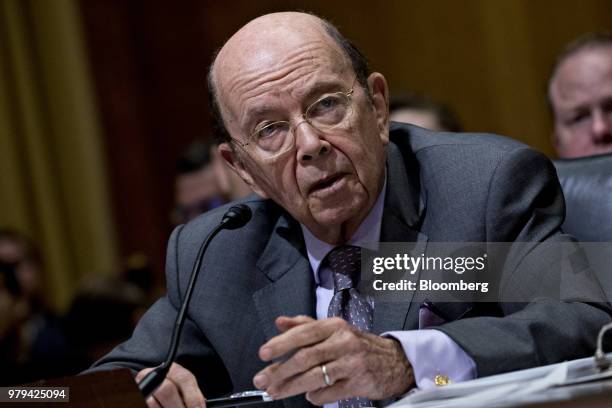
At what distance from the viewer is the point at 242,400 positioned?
163 cm

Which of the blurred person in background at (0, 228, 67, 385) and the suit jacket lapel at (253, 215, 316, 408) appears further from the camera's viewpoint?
the blurred person in background at (0, 228, 67, 385)

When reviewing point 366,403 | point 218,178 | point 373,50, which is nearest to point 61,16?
point 373,50

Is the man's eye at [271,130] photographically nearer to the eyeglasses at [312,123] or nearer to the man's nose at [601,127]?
the eyeglasses at [312,123]

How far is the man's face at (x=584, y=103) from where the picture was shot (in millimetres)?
2896

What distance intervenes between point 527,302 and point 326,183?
46cm

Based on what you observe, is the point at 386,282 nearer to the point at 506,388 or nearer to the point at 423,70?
the point at 506,388

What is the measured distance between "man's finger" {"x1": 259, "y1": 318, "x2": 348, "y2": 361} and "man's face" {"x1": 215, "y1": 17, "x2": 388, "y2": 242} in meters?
0.46

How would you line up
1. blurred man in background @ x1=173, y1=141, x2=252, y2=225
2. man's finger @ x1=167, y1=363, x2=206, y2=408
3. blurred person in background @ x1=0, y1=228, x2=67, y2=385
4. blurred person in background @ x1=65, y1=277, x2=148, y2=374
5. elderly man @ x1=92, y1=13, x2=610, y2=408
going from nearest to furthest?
man's finger @ x1=167, y1=363, x2=206, y2=408 < elderly man @ x1=92, y1=13, x2=610, y2=408 < blurred person in background @ x1=0, y1=228, x2=67, y2=385 < blurred person in background @ x1=65, y1=277, x2=148, y2=374 < blurred man in background @ x1=173, y1=141, x2=252, y2=225

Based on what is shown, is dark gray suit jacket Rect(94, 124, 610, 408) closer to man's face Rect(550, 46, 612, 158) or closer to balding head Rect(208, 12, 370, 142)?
balding head Rect(208, 12, 370, 142)

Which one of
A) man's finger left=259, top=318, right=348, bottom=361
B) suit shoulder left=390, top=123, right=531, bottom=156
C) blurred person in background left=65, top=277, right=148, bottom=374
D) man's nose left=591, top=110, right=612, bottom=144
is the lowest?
blurred person in background left=65, top=277, right=148, bottom=374

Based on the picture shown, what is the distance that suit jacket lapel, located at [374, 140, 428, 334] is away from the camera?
186 cm

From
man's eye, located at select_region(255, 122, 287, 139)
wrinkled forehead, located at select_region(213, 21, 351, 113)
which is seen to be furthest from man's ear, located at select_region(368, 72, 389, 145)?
Answer: man's eye, located at select_region(255, 122, 287, 139)

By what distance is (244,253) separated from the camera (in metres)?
2.12

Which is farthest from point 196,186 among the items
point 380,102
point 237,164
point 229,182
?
point 380,102
